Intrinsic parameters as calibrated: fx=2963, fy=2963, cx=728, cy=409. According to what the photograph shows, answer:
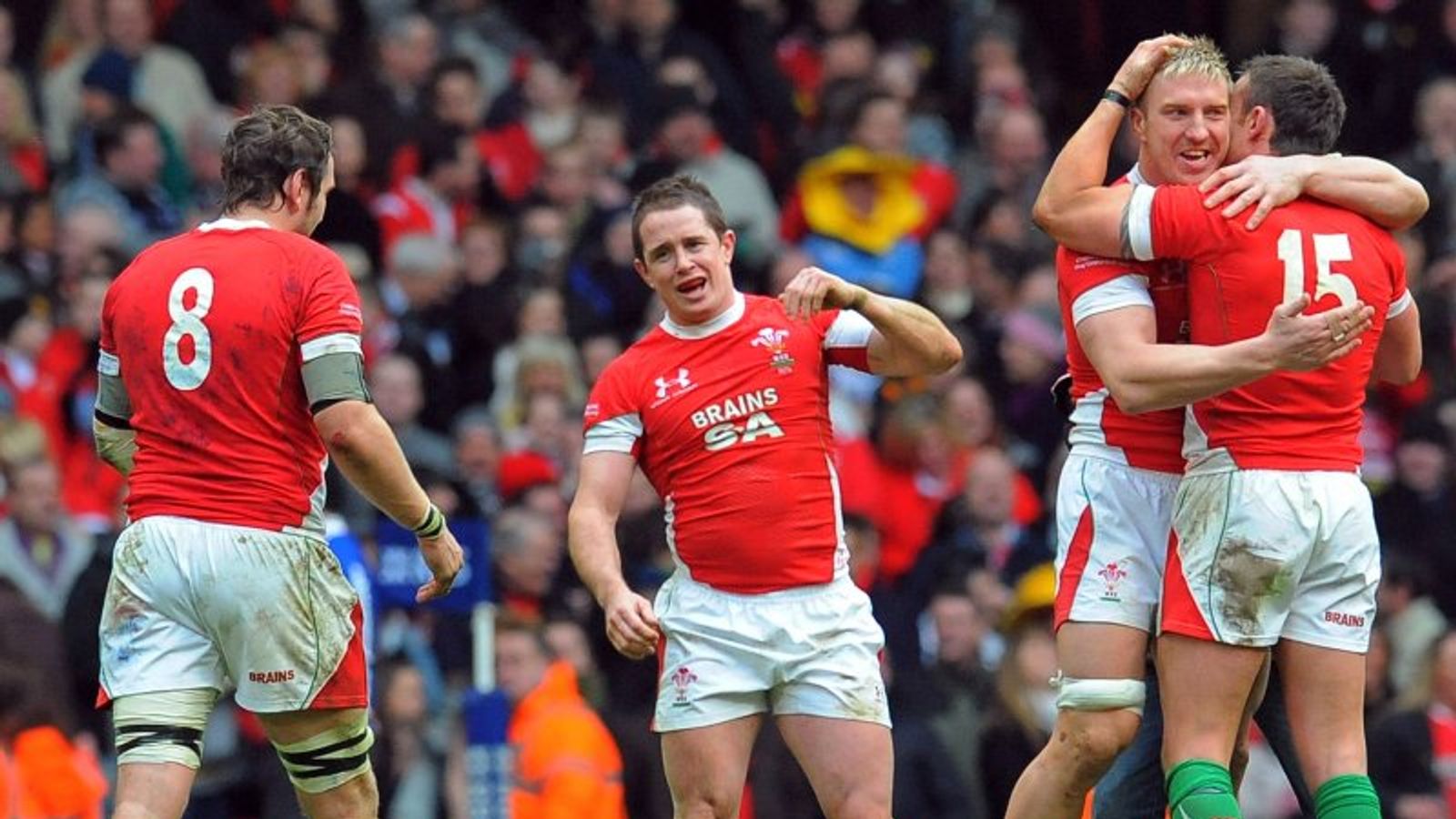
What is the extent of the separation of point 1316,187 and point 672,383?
220 cm

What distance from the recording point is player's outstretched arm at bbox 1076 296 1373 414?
8508mm

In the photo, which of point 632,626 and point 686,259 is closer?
point 632,626

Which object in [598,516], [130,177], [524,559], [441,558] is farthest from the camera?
[130,177]

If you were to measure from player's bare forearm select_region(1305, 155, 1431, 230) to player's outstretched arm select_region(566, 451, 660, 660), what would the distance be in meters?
2.41

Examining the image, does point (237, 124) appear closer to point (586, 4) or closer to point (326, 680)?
point (326, 680)

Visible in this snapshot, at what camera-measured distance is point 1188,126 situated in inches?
362

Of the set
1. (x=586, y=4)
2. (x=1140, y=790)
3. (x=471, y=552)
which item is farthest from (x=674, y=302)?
(x=586, y=4)

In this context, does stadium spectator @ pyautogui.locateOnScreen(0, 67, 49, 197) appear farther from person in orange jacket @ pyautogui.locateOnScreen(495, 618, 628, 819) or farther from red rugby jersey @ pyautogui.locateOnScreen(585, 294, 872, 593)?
red rugby jersey @ pyautogui.locateOnScreen(585, 294, 872, 593)

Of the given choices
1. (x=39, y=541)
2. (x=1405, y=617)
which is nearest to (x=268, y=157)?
(x=39, y=541)

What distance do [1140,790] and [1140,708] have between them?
58cm

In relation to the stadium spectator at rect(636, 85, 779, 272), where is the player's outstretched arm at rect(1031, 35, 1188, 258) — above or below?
below

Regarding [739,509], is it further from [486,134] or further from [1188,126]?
[486,134]

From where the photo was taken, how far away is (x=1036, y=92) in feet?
66.3

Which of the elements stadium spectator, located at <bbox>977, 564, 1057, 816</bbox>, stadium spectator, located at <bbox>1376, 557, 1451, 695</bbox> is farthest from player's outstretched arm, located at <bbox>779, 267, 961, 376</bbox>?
stadium spectator, located at <bbox>1376, 557, 1451, 695</bbox>
